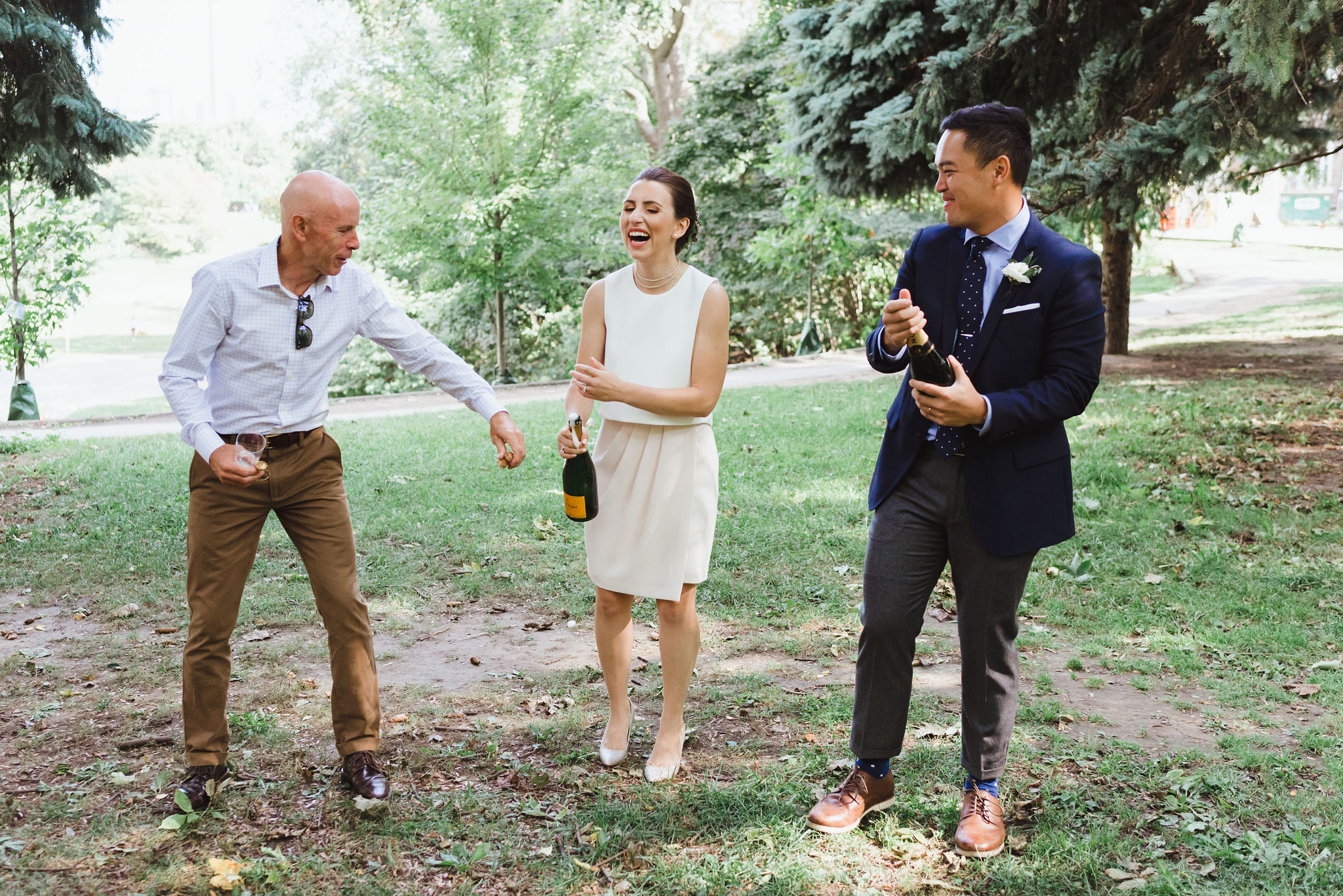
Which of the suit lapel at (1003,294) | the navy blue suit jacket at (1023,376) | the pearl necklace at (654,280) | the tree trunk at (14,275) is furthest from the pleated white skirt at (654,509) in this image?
the tree trunk at (14,275)

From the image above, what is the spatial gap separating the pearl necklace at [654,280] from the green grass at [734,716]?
1868 millimetres

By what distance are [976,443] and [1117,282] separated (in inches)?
552

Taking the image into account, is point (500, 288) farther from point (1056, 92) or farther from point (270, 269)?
point (270, 269)

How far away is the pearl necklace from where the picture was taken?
153 inches

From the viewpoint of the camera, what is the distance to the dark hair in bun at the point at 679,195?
3.79 metres

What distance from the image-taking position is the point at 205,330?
11.7 ft

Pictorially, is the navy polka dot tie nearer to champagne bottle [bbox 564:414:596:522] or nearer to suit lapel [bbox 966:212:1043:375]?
suit lapel [bbox 966:212:1043:375]

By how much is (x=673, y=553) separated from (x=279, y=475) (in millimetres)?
1428

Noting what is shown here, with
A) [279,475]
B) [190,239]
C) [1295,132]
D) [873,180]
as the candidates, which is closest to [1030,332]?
[279,475]

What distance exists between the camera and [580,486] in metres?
3.87

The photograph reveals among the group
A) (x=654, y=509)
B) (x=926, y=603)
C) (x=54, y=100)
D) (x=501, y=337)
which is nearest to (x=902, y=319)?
(x=926, y=603)

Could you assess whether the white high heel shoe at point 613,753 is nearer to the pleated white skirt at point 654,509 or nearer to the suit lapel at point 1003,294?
the pleated white skirt at point 654,509

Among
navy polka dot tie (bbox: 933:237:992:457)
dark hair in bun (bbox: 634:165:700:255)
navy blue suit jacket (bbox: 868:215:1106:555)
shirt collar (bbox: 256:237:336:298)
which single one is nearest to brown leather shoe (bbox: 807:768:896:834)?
navy blue suit jacket (bbox: 868:215:1106:555)

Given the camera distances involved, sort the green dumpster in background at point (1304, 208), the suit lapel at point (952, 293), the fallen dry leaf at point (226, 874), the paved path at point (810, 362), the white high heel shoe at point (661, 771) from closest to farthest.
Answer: the fallen dry leaf at point (226, 874) < the suit lapel at point (952, 293) < the white high heel shoe at point (661, 771) < the paved path at point (810, 362) < the green dumpster in background at point (1304, 208)
